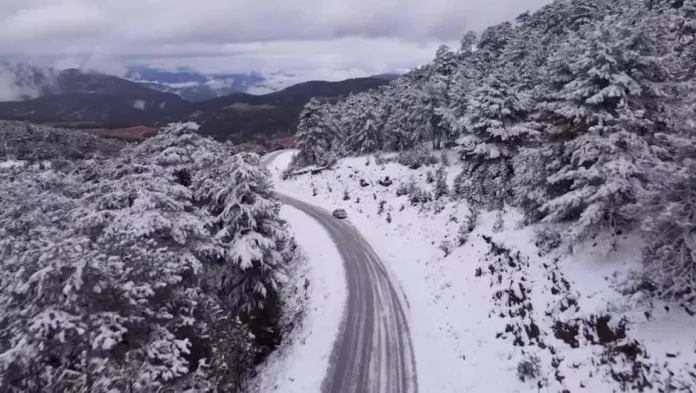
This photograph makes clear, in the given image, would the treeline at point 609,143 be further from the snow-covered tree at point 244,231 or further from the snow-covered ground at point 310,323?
the snow-covered tree at point 244,231

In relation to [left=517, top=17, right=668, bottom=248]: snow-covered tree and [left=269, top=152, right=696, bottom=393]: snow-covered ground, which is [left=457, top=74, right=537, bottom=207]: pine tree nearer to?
[left=269, top=152, right=696, bottom=393]: snow-covered ground

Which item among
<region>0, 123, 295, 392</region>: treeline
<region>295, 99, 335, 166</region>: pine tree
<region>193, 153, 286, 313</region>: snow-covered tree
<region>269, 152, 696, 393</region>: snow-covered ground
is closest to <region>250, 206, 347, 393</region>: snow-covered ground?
<region>0, 123, 295, 392</region>: treeline

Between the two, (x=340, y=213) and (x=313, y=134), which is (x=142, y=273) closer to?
(x=340, y=213)

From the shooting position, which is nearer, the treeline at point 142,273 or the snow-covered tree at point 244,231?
the treeline at point 142,273

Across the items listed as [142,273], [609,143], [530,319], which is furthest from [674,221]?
[142,273]

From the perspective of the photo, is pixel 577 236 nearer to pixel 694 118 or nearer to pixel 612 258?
pixel 612 258

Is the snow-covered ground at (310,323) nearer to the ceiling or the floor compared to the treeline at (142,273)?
nearer to the floor

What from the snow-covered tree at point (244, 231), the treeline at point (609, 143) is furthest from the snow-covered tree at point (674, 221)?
the snow-covered tree at point (244, 231)
